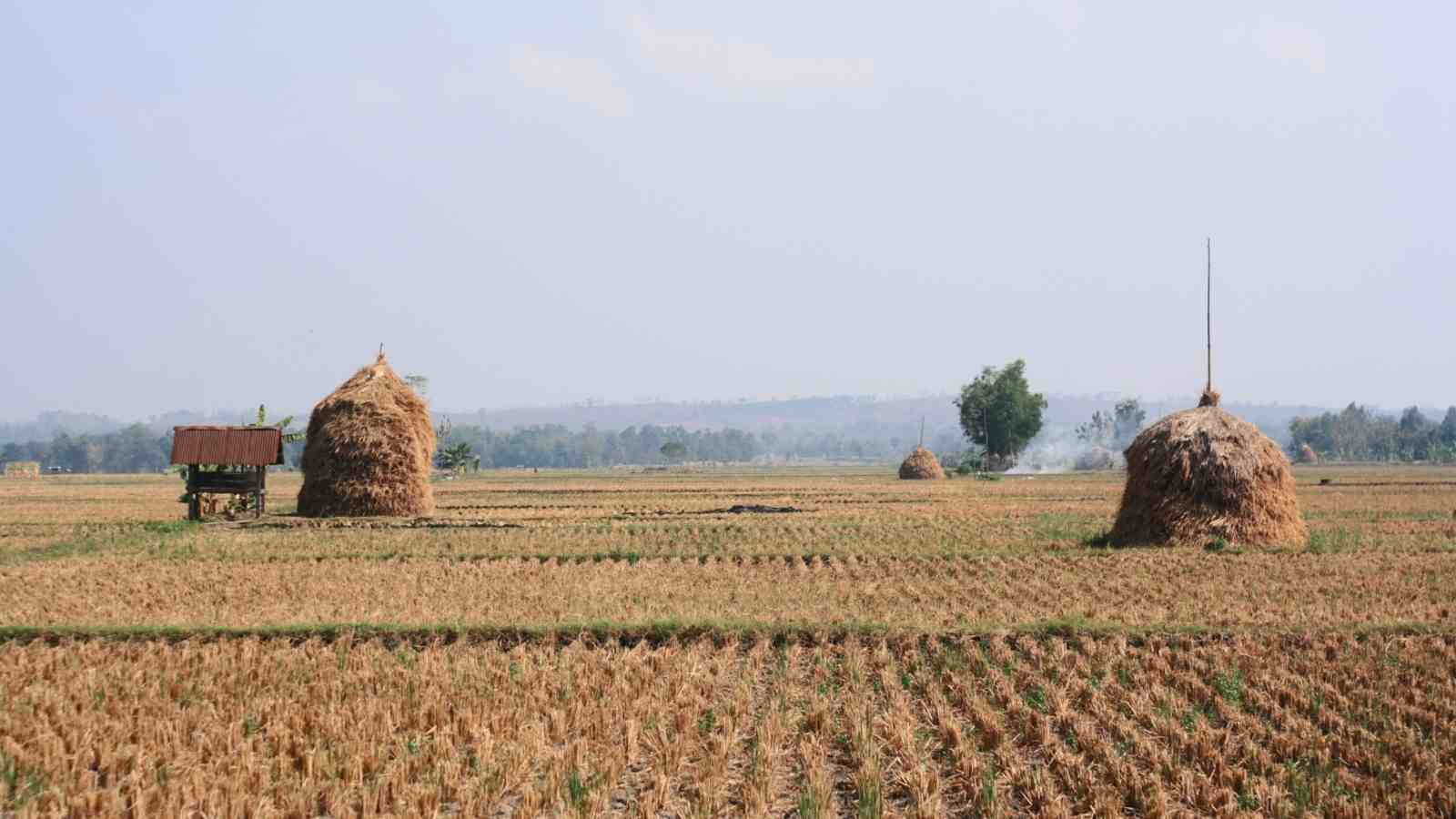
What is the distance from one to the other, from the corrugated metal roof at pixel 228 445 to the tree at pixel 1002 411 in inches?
3126

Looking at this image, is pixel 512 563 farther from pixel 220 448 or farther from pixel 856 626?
pixel 220 448

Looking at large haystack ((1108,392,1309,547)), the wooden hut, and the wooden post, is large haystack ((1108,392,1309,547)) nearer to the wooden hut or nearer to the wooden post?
the wooden hut

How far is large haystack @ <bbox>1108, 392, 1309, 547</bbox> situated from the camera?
77.9 feet

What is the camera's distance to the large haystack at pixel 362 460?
31.6 m

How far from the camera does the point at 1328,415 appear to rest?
196m

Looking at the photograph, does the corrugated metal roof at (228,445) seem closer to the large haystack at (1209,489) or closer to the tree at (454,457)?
the large haystack at (1209,489)

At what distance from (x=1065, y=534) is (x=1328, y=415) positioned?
7431 inches

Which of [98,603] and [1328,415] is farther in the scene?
[1328,415]

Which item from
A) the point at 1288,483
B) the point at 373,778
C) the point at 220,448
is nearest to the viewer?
the point at 373,778

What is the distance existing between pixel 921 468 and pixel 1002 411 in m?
27.3

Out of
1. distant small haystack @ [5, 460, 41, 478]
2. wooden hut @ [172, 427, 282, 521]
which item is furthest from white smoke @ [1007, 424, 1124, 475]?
distant small haystack @ [5, 460, 41, 478]

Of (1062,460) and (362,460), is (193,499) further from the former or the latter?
(1062,460)

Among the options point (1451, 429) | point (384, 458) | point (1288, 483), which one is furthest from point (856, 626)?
point (1451, 429)

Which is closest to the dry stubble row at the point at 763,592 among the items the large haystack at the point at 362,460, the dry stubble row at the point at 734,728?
the dry stubble row at the point at 734,728
